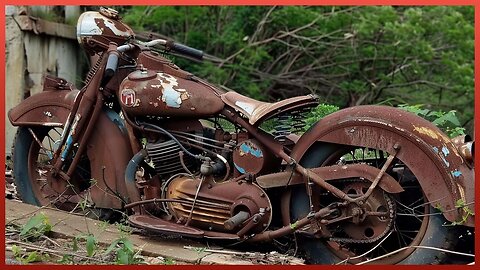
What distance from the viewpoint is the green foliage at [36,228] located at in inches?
176

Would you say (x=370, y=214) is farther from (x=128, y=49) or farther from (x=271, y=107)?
(x=128, y=49)

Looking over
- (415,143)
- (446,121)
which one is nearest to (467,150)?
(415,143)

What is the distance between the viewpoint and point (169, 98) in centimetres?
455

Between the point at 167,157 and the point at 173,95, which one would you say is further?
the point at 167,157

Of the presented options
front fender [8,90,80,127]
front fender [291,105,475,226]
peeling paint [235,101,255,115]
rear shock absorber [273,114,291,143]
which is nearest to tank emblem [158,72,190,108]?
peeling paint [235,101,255,115]

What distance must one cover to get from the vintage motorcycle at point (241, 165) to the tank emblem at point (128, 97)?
11 mm

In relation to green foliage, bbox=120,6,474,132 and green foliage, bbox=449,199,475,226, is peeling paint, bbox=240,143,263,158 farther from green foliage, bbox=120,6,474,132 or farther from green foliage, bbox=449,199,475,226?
green foliage, bbox=120,6,474,132

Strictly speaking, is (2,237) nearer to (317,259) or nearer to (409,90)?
(317,259)

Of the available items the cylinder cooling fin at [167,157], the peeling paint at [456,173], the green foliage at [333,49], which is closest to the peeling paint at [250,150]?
the cylinder cooling fin at [167,157]

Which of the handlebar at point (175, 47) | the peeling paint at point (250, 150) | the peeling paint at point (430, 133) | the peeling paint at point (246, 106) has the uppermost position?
the handlebar at point (175, 47)

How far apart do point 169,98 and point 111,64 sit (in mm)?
499

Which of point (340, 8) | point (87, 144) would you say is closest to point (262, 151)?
point (87, 144)

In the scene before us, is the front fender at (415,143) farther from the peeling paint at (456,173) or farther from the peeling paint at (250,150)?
the peeling paint at (250,150)

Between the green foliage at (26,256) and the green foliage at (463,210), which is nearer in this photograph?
the green foliage at (463,210)
